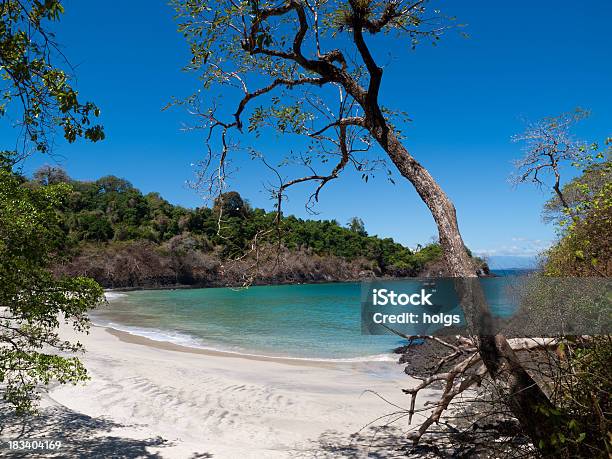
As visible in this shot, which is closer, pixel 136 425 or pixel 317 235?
pixel 136 425

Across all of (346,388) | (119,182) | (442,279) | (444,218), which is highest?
(119,182)

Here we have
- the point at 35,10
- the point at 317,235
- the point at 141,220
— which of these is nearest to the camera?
the point at 35,10

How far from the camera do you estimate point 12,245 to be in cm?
509

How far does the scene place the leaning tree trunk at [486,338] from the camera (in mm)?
3473

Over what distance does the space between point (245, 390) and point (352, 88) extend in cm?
821

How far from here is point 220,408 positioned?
30.1 ft

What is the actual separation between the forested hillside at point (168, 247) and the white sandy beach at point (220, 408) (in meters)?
37.1

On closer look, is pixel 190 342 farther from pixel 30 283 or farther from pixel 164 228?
pixel 164 228

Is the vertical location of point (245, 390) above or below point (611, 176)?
below

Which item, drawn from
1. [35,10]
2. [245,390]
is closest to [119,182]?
[245,390]

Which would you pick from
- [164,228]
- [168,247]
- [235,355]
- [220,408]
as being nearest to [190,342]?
[235,355]

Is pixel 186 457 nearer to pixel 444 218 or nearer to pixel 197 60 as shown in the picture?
pixel 444 218

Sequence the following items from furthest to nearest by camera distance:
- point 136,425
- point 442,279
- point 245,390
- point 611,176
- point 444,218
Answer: point 245,390, point 136,425, point 611,176, point 442,279, point 444,218

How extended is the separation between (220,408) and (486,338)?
685cm
